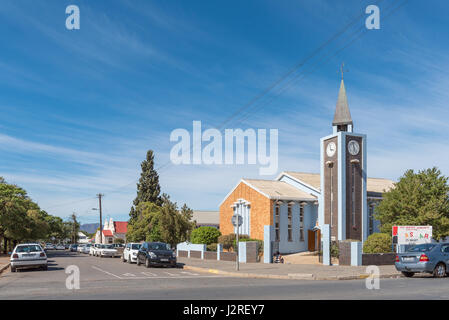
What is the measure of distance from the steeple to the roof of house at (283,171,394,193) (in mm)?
5701

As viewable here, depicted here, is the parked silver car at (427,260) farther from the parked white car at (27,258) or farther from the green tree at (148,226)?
the green tree at (148,226)

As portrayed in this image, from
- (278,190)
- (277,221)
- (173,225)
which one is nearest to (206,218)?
(173,225)

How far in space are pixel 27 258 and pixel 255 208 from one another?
19.3m

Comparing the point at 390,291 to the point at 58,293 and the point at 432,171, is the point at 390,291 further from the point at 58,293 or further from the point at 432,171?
the point at 432,171

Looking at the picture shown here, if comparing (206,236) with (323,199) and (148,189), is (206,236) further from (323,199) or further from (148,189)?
(148,189)

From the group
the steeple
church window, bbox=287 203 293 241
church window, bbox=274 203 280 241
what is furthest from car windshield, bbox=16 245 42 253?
the steeple

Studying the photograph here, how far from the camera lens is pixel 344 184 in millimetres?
33812

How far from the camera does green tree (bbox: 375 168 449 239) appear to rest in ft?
98.5

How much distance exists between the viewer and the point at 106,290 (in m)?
14.5

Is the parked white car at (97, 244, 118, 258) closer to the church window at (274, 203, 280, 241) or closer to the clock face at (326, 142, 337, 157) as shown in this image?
the church window at (274, 203, 280, 241)

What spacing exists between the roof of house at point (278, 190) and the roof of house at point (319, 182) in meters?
1.16

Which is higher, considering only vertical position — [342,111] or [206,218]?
[342,111]

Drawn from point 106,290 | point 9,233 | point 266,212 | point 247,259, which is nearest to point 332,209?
point 266,212
